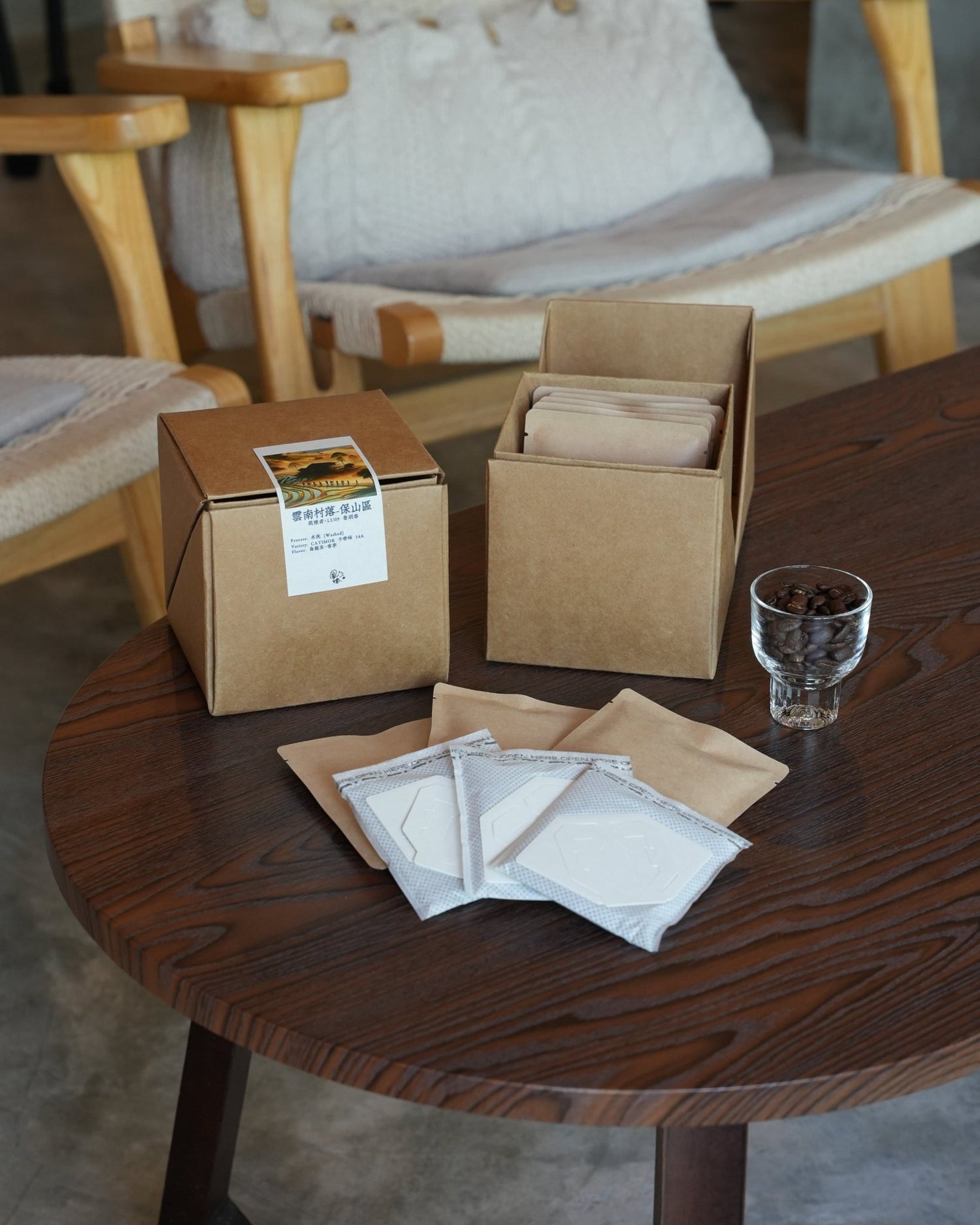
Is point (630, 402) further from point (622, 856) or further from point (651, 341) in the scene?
point (622, 856)

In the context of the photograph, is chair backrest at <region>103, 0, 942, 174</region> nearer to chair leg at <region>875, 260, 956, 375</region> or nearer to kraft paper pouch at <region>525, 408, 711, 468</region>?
chair leg at <region>875, 260, 956, 375</region>

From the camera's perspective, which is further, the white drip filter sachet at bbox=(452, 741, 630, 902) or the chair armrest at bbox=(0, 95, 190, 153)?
the chair armrest at bbox=(0, 95, 190, 153)

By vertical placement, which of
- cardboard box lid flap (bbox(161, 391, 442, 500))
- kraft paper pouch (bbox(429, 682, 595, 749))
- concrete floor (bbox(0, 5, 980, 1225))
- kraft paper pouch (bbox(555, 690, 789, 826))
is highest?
cardboard box lid flap (bbox(161, 391, 442, 500))

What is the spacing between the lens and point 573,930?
0.59 metres

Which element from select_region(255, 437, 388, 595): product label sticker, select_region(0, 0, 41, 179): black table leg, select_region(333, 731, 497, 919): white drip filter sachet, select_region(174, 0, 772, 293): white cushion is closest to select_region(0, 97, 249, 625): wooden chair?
select_region(174, 0, 772, 293): white cushion

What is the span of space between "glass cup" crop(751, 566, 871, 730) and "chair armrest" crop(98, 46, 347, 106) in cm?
89

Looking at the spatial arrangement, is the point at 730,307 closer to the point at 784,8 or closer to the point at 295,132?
the point at 295,132

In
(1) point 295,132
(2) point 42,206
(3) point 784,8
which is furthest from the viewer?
(3) point 784,8

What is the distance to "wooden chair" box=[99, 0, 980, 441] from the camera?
55.9 inches

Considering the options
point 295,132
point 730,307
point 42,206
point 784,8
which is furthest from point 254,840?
point 784,8

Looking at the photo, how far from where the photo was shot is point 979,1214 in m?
0.93

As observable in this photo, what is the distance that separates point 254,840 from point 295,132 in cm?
102

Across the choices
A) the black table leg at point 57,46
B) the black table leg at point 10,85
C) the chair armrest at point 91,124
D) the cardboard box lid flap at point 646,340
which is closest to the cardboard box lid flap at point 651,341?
the cardboard box lid flap at point 646,340

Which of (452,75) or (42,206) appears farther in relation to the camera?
(42,206)
